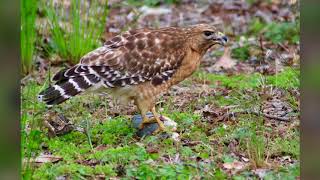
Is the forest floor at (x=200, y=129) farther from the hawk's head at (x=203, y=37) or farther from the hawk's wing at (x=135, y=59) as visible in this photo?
the hawk's head at (x=203, y=37)

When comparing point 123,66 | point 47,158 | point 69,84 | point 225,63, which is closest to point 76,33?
point 225,63

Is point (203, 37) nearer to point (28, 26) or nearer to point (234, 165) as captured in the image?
point (234, 165)

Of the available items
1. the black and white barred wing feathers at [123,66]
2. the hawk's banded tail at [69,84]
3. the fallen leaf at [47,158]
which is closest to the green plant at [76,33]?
the black and white barred wing feathers at [123,66]

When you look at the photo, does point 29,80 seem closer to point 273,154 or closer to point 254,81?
point 254,81

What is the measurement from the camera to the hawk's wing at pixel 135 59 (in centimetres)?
554

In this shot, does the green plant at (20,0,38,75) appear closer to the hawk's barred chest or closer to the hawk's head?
the hawk's barred chest

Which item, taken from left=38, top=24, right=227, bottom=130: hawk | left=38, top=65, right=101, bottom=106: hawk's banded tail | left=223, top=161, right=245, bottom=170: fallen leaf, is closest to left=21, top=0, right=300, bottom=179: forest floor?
left=223, top=161, right=245, bottom=170: fallen leaf

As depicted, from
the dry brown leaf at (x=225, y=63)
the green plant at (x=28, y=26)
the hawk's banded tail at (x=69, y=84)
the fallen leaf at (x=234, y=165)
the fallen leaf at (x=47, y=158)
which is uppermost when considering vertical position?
the green plant at (x=28, y=26)

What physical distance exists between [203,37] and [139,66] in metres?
0.77

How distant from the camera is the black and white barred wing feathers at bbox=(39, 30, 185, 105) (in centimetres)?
538

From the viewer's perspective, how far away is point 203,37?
20.1 ft

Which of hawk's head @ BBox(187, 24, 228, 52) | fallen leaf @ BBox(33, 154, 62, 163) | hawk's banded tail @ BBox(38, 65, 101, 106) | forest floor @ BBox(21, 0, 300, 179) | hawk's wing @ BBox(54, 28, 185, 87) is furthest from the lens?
hawk's head @ BBox(187, 24, 228, 52)

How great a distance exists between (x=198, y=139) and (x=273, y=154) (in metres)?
0.65

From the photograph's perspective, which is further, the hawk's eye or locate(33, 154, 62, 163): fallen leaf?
the hawk's eye
